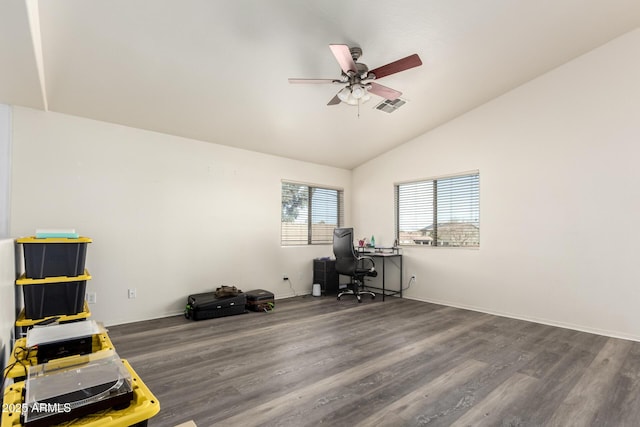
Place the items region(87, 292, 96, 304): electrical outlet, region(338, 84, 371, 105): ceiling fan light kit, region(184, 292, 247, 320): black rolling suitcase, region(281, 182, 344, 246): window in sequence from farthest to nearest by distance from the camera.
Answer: region(281, 182, 344, 246): window
region(184, 292, 247, 320): black rolling suitcase
region(87, 292, 96, 304): electrical outlet
region(338, 84, 371, 105): ceiling fan light kit

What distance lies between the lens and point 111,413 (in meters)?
0.85

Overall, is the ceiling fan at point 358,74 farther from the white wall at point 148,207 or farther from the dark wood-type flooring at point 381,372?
the dark wood-type flooring at point 381,372

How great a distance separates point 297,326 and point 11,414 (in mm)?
3179

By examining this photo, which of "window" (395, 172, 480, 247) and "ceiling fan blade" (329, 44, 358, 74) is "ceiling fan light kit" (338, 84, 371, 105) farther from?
"window" (395, 172, 480, 247)

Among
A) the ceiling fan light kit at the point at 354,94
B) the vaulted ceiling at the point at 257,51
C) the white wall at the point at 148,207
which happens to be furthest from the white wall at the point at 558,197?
the white wall at the point at 148,207

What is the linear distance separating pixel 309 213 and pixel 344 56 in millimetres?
3555

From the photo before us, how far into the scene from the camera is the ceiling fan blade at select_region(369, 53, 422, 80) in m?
2.61

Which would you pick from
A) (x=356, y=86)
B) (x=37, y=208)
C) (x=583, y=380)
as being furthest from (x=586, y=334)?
(x=37, y=208)

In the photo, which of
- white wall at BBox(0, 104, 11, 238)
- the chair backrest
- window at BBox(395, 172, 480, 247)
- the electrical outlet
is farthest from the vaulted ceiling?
the electrical outlet

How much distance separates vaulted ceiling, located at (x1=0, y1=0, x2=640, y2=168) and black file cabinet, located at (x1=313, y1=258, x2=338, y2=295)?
2.47 metres

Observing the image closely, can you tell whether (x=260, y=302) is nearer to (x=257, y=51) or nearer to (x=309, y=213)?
(x=309, y=213)

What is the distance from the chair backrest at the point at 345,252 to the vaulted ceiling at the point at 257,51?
1.78 metres

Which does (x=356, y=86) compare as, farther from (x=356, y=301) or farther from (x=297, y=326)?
(x=356, y=301)

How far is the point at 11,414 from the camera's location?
78cm
